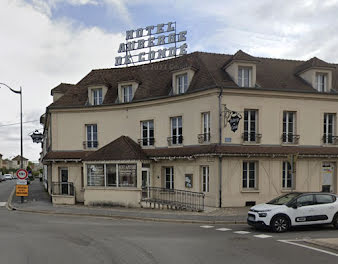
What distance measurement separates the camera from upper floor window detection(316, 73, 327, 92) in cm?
2031

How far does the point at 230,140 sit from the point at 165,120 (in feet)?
15.7

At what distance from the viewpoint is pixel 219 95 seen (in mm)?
18234

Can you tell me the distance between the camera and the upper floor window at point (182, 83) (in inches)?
811

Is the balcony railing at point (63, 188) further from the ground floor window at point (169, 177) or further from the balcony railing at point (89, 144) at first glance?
the ground floor window at point (169, 177)

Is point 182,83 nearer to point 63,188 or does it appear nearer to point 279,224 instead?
point 63,188

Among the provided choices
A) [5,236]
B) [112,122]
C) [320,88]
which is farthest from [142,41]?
[5,236]

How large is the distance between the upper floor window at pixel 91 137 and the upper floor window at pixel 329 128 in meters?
15.5

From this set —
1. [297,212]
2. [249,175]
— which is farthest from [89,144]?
[297,212]

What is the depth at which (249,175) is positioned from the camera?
18.6 meters

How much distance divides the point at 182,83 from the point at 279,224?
11601 millimetres

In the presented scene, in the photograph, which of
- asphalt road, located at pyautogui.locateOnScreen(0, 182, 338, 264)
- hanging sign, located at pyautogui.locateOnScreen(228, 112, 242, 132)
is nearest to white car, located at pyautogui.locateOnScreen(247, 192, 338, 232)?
asphalt road, located at pyautogui.locateOnScreen(0, 182, 338, 264)

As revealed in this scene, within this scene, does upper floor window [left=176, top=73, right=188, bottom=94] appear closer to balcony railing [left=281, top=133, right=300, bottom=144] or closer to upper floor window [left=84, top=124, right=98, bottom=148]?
balcony railing [left=281, top=133, right=300, bottom=144]

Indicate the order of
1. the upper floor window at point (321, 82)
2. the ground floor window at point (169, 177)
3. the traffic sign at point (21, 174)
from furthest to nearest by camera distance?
1. the traffic sign at point (21, 174)
2. the ground floor window at point (169, 177)
3. the upper floor window at point (321, 82)

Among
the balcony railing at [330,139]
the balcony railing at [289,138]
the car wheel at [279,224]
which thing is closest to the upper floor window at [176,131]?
the balcony railing at [289,138]
